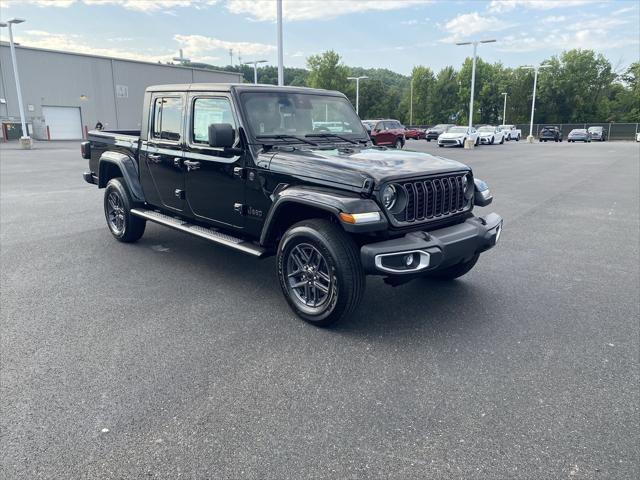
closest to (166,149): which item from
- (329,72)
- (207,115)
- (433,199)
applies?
(207,115)

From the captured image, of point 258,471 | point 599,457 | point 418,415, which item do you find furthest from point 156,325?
point 599,457

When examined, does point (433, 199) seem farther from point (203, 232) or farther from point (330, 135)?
point (203, 232)

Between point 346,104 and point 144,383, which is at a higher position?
point 346,104

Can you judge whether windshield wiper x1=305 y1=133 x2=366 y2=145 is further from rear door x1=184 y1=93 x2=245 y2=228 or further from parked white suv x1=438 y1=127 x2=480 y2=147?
parked white suv x1=438 y1=127 x2=480 y2=147

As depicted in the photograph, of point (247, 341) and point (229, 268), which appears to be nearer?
point (247, 341)

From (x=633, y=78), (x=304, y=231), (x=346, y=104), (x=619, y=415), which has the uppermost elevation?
(x=633, y=78)

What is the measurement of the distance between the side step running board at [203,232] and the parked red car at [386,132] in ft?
73.3

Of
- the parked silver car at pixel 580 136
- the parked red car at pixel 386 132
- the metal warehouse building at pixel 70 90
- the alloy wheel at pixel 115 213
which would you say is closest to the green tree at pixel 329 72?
the metal warehouse building at pixel 70 90

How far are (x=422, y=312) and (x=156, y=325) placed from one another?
228cm

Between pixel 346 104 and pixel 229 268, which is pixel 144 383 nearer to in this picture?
pixel 229 268

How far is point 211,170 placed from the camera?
15.9ft

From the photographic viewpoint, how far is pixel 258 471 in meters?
2.36

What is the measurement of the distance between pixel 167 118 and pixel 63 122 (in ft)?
142

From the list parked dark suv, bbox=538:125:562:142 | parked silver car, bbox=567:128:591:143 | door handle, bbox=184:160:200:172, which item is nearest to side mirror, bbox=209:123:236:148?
door handle, bbox=184:160:200:172
